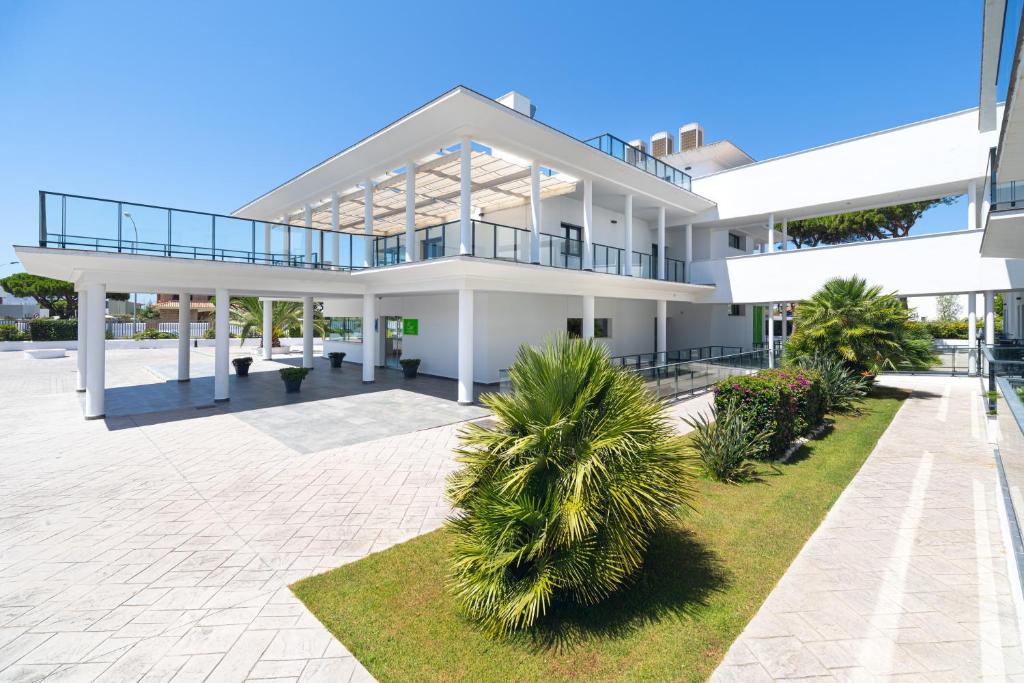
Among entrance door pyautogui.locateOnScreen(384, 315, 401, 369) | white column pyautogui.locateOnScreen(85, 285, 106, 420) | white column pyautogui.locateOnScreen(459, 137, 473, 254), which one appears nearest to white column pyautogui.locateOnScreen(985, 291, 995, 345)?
white column pyautogui.locateOnScreen(459, 137, 473, 254)

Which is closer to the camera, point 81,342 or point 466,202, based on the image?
point 466,202

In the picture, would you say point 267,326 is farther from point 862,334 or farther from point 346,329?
point 862,334

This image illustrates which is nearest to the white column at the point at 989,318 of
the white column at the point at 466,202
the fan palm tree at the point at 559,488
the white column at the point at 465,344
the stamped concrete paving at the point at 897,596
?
the stamped concrete paving at the point at 897,596

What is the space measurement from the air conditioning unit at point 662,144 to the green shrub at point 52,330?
135 ft

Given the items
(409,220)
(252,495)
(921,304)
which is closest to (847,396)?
(409,220)

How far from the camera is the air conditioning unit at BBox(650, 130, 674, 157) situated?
30.0m

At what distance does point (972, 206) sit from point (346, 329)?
27.9m

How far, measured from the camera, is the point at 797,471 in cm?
803

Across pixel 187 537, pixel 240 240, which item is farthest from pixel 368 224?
pixel 187 537

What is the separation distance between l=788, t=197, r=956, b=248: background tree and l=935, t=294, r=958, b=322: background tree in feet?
56.2

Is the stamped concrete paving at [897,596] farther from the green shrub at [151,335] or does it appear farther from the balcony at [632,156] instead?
the green shrub at [151,335]

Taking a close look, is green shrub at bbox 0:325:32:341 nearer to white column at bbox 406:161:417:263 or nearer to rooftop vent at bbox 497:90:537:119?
white column at bbox 406:161:417:263

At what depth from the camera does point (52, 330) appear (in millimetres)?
32125

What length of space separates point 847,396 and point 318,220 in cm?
2455
